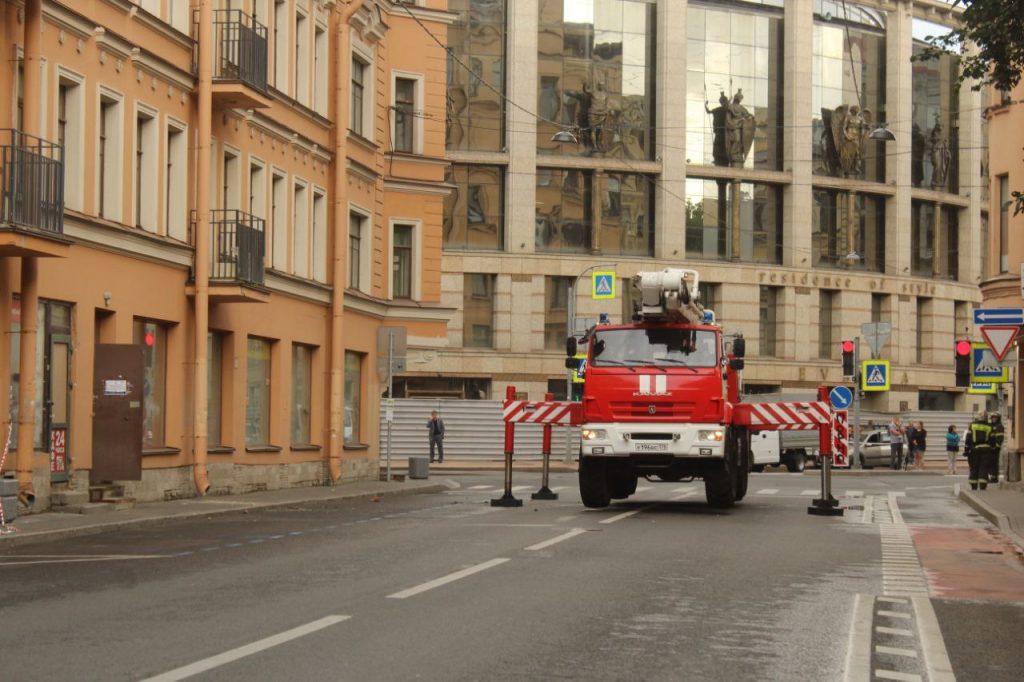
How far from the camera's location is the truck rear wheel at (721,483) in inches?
961

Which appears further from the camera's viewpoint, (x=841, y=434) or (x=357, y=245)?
(x=357, y=245)

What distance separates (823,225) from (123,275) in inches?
1760

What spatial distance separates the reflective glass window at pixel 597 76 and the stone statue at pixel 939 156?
13.3 metres

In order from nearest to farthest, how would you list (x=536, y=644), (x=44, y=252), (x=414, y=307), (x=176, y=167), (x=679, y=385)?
(x=536, y=644) → (x=44, y=252) → (x=679, y=385) → (x=176, y=167) → (x=414, y=307)

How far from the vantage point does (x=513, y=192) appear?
6009 cm

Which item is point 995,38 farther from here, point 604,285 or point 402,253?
point 604,285

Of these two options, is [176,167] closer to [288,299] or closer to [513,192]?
[288,299]

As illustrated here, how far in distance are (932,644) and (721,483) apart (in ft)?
47.4

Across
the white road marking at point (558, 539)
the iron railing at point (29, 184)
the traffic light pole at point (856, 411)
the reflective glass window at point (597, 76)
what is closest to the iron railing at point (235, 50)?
the iron railing at point (29, 184)

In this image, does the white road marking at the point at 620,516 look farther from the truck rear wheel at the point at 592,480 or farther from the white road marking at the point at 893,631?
the white road marking at the point at 893,631

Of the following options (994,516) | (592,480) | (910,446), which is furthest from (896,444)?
(592,480)

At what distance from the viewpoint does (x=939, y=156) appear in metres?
68.0

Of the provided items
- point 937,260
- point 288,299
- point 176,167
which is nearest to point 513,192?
point 937,260

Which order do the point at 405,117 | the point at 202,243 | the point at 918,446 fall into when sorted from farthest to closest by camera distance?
the point at 918,446
the point at 405,117
the point at 202,243
